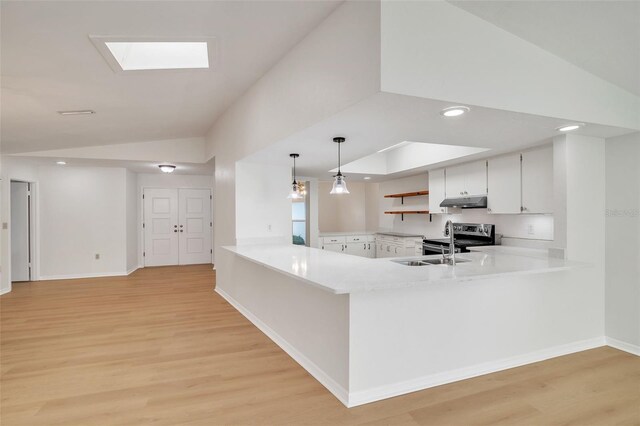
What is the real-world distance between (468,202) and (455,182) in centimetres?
47

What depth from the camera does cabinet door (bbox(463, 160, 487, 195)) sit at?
15.0 feet

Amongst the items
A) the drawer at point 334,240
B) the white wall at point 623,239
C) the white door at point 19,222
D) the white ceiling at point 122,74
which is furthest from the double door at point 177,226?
the white wall at point 623,239

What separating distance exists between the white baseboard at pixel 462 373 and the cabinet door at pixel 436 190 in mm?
2609

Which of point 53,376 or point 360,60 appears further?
point 53,376

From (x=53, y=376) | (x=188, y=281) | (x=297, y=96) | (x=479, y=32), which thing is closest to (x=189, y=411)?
(x=53, y=376)

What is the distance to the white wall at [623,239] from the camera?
10.3 ft

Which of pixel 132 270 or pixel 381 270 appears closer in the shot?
pixel 381 270

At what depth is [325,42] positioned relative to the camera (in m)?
2.37

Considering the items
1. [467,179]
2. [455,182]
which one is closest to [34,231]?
[455,182]

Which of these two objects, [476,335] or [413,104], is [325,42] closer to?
[413,104]

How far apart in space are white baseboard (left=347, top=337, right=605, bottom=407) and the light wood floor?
0.05 m

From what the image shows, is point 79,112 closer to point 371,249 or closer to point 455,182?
point 455,182

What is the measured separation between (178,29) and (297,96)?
0.96 metres

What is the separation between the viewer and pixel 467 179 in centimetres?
487
